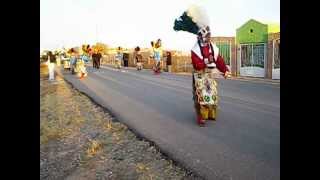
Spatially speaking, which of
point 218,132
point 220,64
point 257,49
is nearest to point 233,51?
point 257,49

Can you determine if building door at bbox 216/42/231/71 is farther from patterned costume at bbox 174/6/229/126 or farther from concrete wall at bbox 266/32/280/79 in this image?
patterned costume at bbox 174/6/229/126

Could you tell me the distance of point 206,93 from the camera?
7672mm

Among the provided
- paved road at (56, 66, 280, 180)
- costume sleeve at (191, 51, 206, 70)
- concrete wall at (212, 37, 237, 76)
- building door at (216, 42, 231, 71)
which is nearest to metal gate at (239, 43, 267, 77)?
concrete wall at (212, 37, 237, 76)

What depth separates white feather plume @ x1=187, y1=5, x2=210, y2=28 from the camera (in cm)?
717

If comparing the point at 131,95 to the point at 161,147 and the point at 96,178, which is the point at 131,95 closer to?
the point at 161,147

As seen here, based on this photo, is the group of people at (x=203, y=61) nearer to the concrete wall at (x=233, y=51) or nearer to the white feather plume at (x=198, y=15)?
the white feather plume at (x=198, y=15)

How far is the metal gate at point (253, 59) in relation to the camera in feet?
74.8

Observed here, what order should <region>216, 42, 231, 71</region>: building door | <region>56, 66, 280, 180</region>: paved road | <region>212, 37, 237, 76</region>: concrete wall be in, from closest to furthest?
<region>56, 66, 280, 180</region>: paved road → <region>212, 37, 237, 76</region>: concrete wall → <region>216, 42, 231, 71</region>: building door

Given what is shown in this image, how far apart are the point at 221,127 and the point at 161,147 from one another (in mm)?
1673

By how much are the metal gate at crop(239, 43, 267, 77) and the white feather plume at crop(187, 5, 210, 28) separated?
15.7 m

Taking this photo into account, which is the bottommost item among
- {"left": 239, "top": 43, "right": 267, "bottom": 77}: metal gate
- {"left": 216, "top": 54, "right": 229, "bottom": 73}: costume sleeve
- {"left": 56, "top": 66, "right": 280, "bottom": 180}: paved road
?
{"left": 56, "top": 66, "right": 280, "bottom": 180}: paved road

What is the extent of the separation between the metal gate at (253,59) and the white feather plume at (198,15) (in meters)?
15.7

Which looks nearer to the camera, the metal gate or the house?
the house
